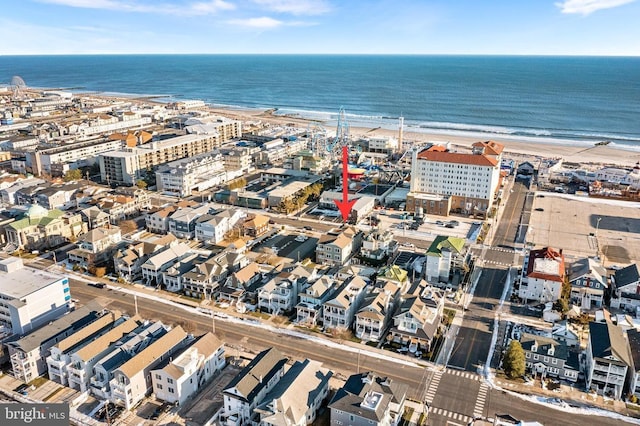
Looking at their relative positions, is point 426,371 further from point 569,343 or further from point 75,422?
point 75,422

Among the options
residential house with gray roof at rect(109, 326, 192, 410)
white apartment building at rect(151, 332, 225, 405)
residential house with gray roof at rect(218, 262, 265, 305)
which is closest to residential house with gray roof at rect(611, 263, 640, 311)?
residential house with gray roof at rect(218, 262, 265, 305)

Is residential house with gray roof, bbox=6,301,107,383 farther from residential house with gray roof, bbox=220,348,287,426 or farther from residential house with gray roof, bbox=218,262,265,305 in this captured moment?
residential house with gray roof, bbox=220,348,287,426

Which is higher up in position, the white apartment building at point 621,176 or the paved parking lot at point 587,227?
the white apartment building at point 621,176

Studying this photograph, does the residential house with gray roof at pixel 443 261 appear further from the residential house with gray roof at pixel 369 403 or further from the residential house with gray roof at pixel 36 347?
the residential house with gray roof at pixel 36 347

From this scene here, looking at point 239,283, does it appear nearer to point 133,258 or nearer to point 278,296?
point 278,296

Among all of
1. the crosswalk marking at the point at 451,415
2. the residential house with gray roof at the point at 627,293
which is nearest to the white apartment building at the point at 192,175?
the crosswalk marking at the point at 451,415

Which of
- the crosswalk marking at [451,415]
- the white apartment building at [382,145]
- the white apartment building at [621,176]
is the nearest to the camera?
the crosswalk marking at [451,415]

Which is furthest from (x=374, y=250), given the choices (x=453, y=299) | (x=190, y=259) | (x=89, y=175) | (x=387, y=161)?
(x=89, y=175)
